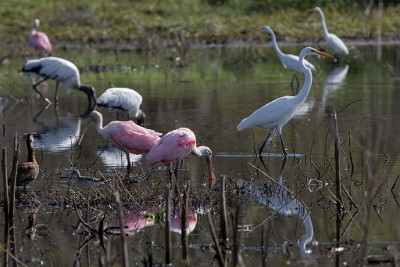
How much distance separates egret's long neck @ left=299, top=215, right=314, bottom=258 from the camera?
8.01m

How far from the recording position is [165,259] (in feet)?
24.8

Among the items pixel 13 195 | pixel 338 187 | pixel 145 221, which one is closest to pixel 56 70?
pixel 145 221

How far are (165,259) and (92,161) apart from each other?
534 centimetres

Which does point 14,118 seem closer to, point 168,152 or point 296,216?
point 168,152

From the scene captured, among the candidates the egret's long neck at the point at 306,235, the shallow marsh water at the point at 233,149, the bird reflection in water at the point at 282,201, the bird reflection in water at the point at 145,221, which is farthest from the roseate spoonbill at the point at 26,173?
the egret's long neck at the point at 306,235

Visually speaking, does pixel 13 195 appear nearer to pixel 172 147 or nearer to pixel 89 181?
pixel 89 181

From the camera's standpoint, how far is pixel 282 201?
986 centimetres

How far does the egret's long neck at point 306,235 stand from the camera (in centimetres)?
801

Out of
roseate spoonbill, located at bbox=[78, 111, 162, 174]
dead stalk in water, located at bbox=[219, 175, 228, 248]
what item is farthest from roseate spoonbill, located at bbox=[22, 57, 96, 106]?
dead stalk in water, located at bbox=[219, 175, 228, 248]

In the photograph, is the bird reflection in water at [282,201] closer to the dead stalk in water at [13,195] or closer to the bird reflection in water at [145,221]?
the bird reflection in water at [145,221]

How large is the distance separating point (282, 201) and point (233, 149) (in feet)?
11.6

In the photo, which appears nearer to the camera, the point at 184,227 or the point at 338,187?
the point at 184,227

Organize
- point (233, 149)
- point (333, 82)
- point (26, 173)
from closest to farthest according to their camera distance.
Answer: point (26, 173) → point (233, 149) → point (333, 82)

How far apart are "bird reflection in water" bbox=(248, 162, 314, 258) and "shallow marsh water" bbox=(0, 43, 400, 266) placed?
0.06 metres
